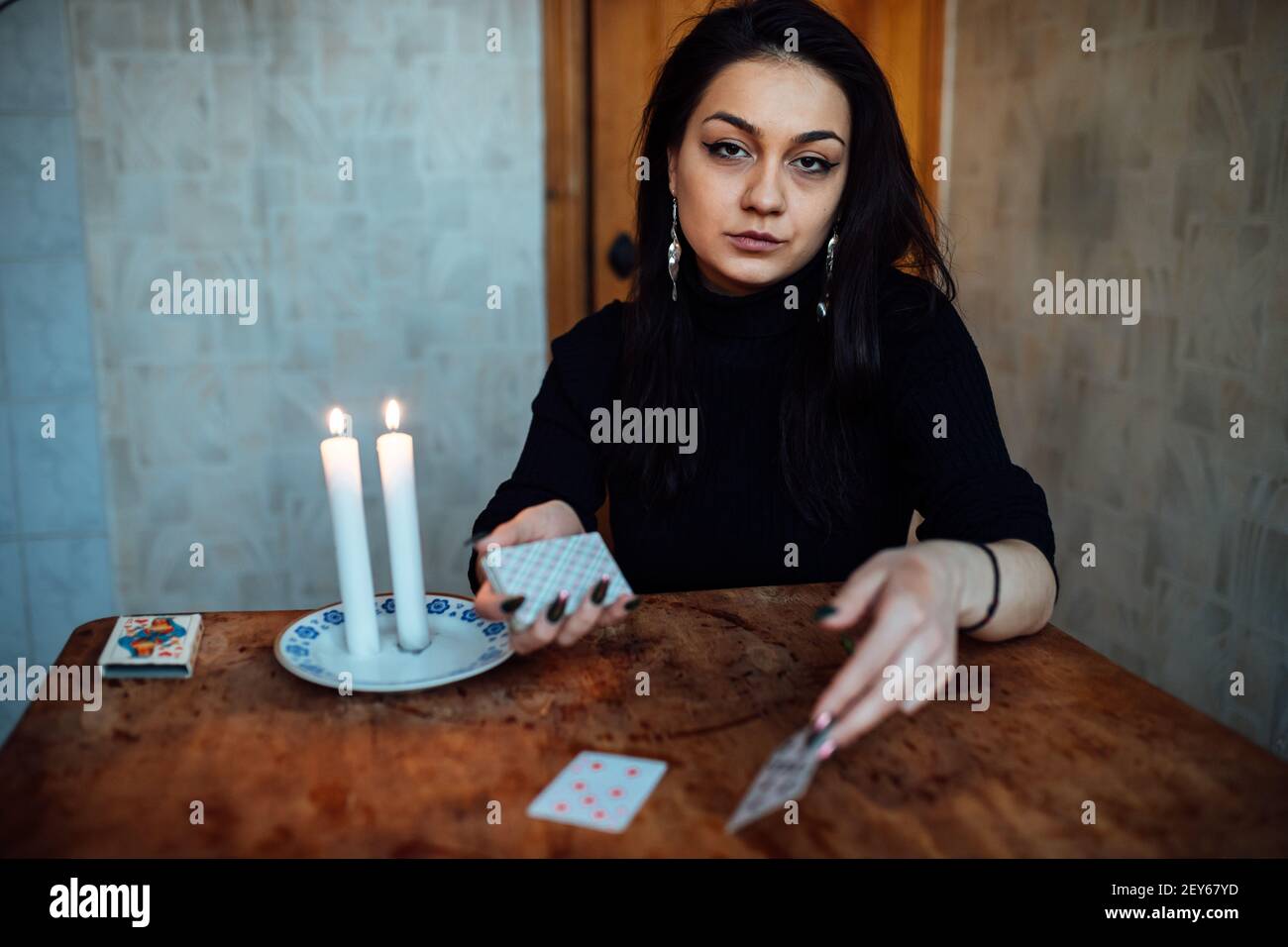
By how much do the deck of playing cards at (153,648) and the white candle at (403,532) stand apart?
21 cm

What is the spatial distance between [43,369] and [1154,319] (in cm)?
219

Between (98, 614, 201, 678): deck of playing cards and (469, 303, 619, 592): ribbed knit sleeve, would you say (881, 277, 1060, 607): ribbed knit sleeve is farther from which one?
(98, 614, 201, 678): deck of playing cards

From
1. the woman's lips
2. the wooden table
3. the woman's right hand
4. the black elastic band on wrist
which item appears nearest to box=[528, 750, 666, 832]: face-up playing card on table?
the wooden table

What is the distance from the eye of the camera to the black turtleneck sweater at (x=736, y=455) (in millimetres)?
1534

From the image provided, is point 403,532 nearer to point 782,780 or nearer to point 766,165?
point 782,780

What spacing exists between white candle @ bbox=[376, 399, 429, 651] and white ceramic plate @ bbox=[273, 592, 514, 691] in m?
0.02

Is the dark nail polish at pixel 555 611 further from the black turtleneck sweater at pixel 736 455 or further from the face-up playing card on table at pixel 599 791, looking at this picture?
the black turtleneck sweater at pixel 736 455

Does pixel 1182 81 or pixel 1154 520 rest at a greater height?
pixel 1182 81

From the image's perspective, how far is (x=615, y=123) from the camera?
253 cm

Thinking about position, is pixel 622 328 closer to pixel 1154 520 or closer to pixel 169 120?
pixel 1154 520

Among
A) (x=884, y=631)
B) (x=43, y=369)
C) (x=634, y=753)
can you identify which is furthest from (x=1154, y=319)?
(x=43, y=369)

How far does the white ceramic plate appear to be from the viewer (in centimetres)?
107

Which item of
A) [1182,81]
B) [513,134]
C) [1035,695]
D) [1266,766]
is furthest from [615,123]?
[1266,766]
